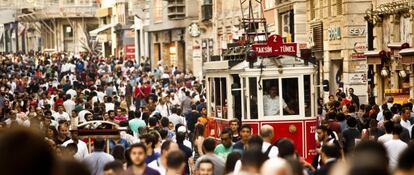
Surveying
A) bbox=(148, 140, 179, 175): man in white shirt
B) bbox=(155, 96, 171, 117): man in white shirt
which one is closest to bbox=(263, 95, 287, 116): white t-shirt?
bbox=(148, 140, 179, 175): man in white shirt

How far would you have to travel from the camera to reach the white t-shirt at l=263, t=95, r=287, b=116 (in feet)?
72.2

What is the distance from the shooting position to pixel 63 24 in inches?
4835

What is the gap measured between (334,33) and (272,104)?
725 inches

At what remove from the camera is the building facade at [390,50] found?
108ft

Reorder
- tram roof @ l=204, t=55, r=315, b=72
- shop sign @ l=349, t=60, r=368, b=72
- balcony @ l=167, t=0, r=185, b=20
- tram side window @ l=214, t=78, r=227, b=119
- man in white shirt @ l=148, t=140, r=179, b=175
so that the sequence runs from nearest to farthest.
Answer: man in white shirt @ l=148, t=140, r=179, b=175, tram roof @ l=204, t=55, r=315, b=72, tram side window @ l=214, t=78, r=227, b=119, shop sign @ l=349, t=60, r=368, b=72, balcony @ l=167, t=0, r=185, b=20

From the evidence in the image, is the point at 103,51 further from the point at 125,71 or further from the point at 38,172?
the point at 38,172

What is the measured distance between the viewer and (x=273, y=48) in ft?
74.6

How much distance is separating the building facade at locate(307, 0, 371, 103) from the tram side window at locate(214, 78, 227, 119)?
1380 cm

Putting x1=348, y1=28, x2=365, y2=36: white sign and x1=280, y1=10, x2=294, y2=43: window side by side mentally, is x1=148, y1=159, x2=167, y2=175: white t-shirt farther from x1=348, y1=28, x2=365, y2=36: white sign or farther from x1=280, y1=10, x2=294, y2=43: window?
x1=280, y1=10, x2=294, y2=43: window

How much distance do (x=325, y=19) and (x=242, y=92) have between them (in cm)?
1974

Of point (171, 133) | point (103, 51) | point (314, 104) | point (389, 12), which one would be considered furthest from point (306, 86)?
point (103, 51)

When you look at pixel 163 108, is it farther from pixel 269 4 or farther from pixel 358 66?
pixel 269 4

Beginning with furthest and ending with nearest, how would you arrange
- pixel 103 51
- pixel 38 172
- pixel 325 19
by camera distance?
pixel 103 51, pixel 325 19, pixel 38 172

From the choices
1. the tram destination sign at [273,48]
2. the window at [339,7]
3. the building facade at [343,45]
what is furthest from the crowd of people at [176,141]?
the window at [339,7]
